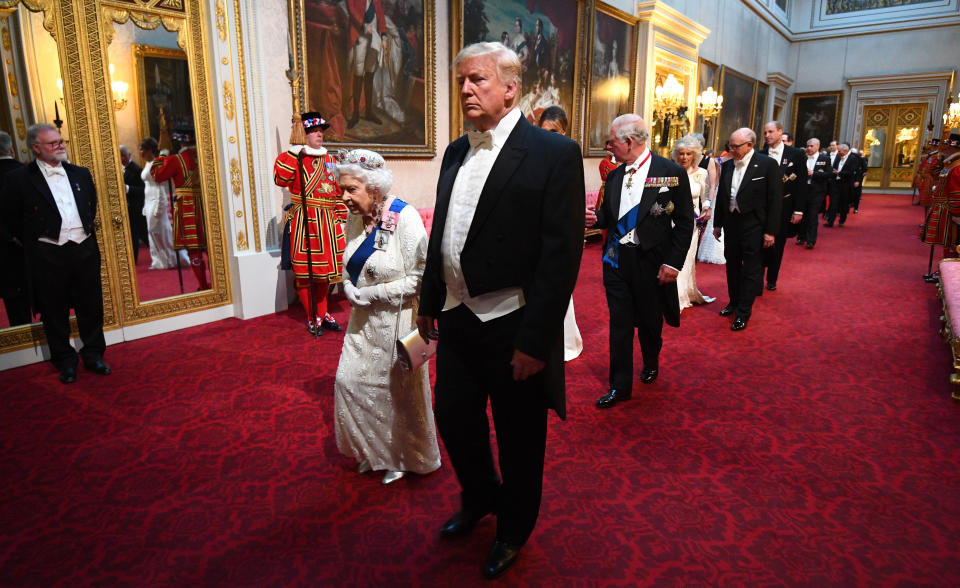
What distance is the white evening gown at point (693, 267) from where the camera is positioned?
597 cm

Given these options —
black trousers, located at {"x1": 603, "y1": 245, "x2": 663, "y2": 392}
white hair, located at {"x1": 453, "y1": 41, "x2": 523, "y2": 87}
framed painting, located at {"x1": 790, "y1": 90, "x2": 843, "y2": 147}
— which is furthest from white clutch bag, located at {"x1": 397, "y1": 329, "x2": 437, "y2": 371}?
framed painting, located at {"x1": 790, "y1": 90, "x2": 843, "y2": 147}

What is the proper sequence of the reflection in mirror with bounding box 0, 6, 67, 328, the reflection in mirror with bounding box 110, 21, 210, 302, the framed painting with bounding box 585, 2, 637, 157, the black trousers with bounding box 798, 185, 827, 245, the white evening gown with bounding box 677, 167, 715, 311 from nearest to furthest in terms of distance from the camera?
the reflection in mirror with bounding box 0, 6, 67, 328 → the reflection in mirror with bounding box 110, 21, 210, 302 → the white evening gown with bounding box 677, 167, 715, 311 → the framed painting with bounding box 585, 2, 637, 157 → the black trousers with bounding box 798, 185, 827, 245

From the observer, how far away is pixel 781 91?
21141 millimetres

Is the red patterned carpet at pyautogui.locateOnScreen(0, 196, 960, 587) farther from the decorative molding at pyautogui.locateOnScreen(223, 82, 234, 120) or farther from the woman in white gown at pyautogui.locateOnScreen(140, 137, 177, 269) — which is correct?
the decorative molding at pyautogui.locateOnScreen(223, 82, 234, 120)

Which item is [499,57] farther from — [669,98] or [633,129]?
[669,98]

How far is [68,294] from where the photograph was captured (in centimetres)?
432

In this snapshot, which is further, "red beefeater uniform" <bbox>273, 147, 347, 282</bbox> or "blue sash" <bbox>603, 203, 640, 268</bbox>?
"red beefeater uniform" <bbox>273, 147, 347, 282</bbox>

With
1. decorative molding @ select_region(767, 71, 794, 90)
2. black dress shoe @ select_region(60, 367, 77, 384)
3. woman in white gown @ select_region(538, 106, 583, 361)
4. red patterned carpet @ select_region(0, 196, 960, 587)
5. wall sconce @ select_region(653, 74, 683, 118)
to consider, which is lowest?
red patterned carpet @ select_region(0, 196, 960, 587)

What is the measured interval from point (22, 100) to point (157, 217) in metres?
1.31

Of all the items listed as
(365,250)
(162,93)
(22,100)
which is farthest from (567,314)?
(22,100)

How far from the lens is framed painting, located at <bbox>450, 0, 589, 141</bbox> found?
7.59 m

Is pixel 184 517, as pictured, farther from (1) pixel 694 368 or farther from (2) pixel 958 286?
(2) pixel 958 286

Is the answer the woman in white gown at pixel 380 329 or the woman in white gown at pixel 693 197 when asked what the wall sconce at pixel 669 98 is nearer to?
the woman in white gown at pixel 693 197

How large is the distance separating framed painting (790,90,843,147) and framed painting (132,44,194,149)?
23222 millimetres
